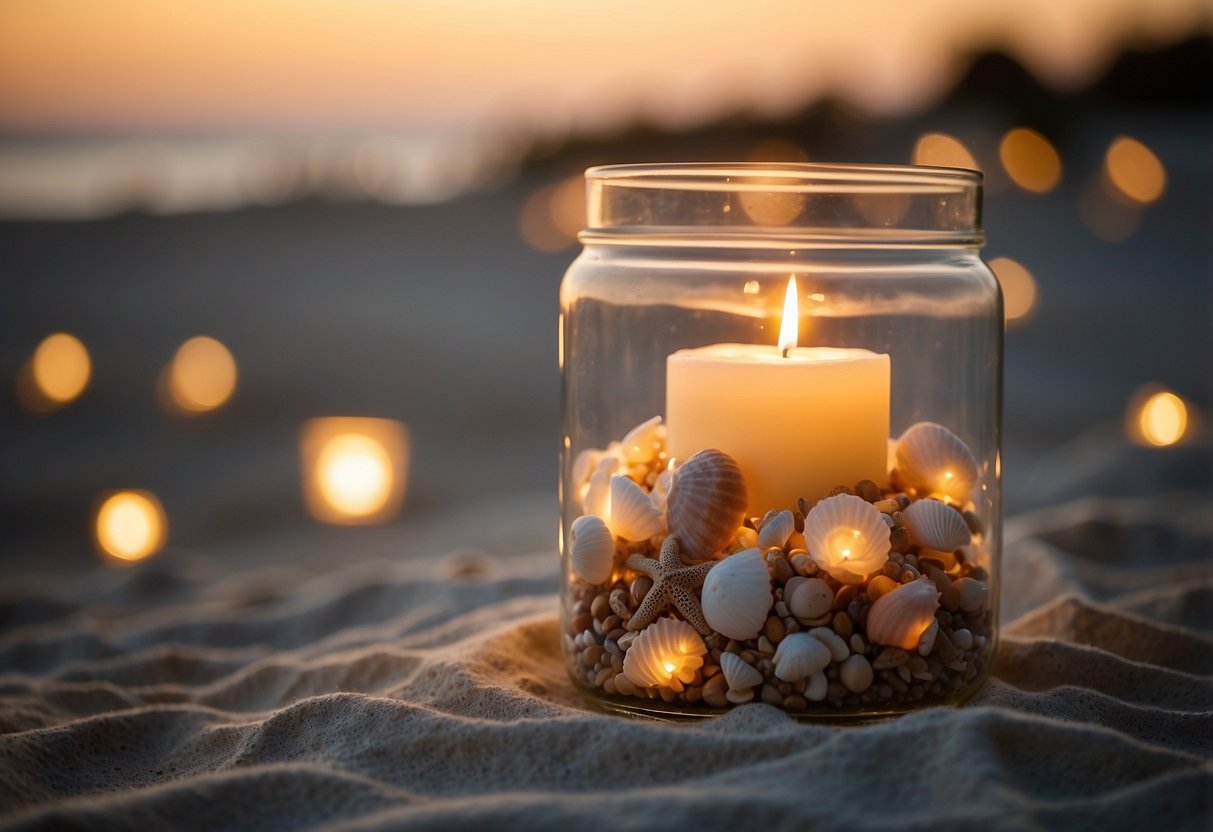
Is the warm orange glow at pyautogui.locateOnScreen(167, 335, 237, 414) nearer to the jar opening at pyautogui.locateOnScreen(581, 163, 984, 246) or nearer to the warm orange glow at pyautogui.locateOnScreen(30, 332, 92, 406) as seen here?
the warm orange glow at pyautogui.locateOnScreen(30, 332, 92, 406)

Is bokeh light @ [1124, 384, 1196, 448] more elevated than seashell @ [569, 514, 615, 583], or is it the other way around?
seashell @ [569, 514, 615, 583]

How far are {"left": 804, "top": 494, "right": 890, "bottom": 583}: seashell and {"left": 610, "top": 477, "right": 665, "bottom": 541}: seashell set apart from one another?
224 mm

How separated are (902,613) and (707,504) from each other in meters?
0.28

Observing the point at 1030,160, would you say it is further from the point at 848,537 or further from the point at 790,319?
the point at 848,537

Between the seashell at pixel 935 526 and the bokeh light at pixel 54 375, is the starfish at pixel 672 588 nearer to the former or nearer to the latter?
the seashell at pixel 935 526

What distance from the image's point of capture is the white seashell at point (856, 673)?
1475mm

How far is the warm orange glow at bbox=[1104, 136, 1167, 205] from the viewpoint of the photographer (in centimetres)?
751

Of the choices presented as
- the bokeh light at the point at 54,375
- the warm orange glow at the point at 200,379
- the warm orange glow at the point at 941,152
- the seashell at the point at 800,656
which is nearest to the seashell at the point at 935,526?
the seashell at the point at 800,656

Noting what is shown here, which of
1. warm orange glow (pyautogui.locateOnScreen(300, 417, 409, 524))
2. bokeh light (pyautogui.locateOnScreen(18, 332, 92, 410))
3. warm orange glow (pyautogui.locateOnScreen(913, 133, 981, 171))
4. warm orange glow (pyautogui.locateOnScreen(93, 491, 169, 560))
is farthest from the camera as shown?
warm orange glow (pyautogui.locateOnScreen(913, 133, 981, 171))

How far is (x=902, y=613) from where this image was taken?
1.45 m

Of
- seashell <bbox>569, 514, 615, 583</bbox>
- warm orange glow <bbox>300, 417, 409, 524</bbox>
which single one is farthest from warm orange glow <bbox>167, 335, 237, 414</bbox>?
seashell <bbox>569, 514, 615, 583</bbox>

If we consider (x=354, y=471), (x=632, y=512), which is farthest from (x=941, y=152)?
(x=632, y=512)

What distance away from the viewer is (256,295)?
7684 mm

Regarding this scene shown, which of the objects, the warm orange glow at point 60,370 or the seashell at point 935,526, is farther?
the warm orange glow at point 60,370
